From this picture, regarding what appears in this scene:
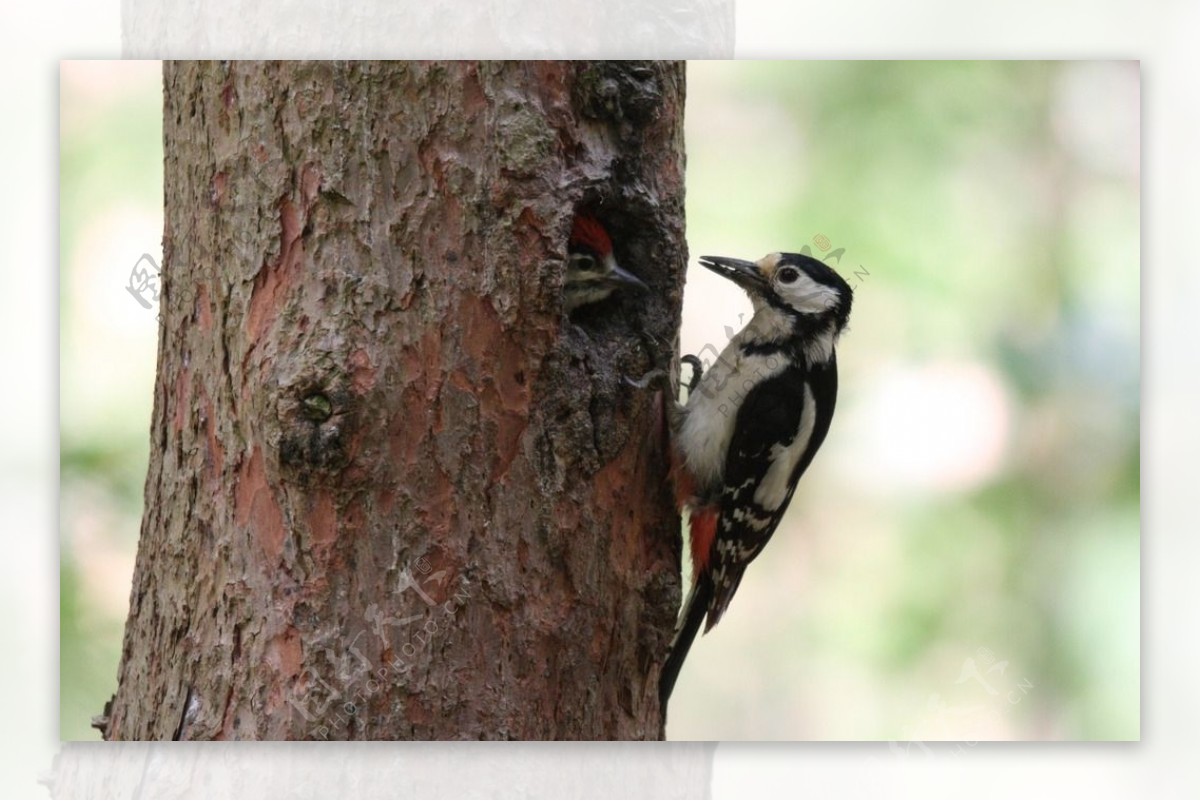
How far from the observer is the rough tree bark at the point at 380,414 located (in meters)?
1.94

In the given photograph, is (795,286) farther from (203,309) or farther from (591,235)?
(203,309)

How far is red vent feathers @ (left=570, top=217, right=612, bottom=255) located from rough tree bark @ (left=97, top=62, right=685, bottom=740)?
77 millimetres

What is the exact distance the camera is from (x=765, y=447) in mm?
2666

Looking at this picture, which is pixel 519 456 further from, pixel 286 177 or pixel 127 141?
pixel 127 141

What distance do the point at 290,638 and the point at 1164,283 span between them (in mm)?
1817

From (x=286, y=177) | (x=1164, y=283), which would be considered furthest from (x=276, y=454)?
(x=1164, y=283)

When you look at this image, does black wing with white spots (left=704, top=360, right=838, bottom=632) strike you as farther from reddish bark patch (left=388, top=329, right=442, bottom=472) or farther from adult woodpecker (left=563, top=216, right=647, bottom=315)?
reddish bark patch (left=388, top=329, right=442, bottom=472)

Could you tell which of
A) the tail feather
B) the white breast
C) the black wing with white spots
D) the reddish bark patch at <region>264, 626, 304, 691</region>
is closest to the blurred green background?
the tail feather

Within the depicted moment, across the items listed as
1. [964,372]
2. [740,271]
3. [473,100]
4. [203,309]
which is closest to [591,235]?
[473,100]

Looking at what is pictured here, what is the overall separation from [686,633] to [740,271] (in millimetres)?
771

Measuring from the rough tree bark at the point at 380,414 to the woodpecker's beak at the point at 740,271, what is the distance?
42 cm

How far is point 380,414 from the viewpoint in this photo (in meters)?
1.92

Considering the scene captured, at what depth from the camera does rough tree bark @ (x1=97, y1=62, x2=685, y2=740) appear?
6.35 feet

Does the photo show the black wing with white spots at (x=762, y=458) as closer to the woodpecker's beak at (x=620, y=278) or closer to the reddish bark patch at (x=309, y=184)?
the woodpecker's beak at (x=620, y=278)
